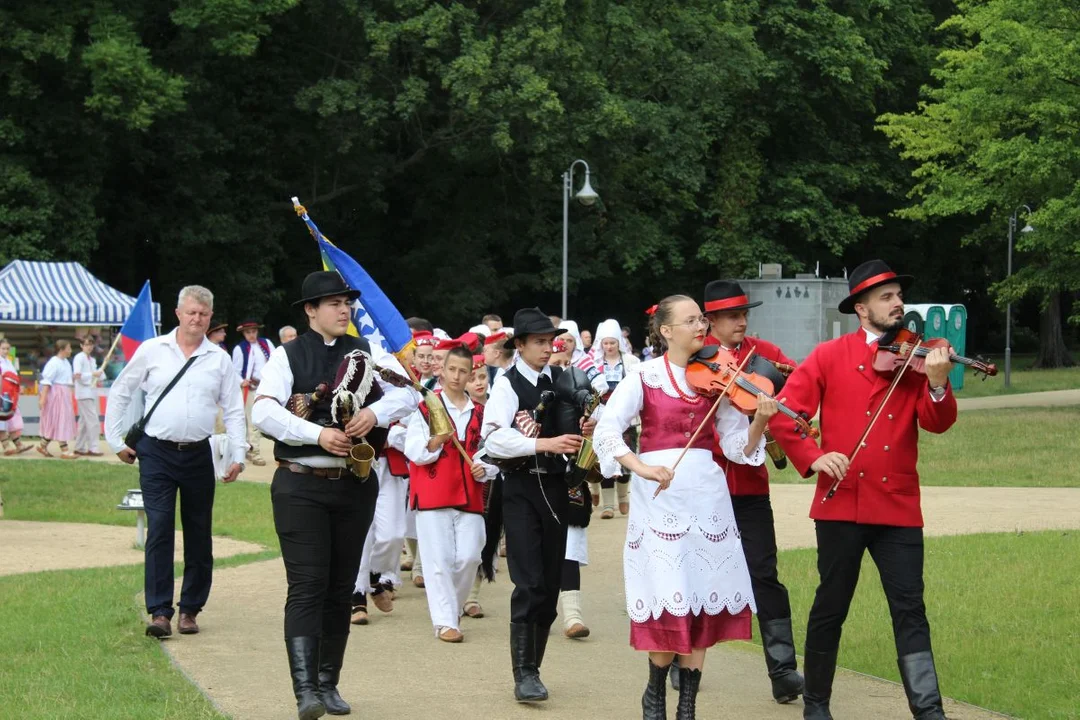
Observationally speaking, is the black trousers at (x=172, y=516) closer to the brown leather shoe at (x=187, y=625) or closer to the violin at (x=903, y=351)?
the brown leather shoe at (x=187, y=625)

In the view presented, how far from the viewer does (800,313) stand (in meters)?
36.6

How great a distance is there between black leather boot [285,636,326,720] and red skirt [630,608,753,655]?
55.4 inches

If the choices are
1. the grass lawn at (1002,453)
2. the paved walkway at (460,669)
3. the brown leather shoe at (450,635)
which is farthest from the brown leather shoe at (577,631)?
the grass lawn at (1002,453)

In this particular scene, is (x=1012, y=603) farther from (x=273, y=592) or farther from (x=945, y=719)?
(x=273, y=592)

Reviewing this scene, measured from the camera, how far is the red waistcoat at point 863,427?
6.26 meters

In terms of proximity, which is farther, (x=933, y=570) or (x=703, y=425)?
(x=933, y=570)

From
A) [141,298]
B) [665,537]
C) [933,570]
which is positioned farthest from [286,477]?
[141,298]

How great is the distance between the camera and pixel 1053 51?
2542cm

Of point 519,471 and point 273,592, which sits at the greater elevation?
point 519,471

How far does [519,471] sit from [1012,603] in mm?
3912

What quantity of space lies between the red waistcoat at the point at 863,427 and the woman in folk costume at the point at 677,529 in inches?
17.3

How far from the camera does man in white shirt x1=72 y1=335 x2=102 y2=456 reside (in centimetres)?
2147

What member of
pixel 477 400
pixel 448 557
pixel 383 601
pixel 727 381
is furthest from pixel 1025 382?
pixel 727 381

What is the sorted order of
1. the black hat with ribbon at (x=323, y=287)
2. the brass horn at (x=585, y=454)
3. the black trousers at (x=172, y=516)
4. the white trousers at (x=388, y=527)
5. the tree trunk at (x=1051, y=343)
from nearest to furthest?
the black hat with ribbon at (x=323, y=287)
the brass horn at (x=585, y=454)
the black trousers at (x=172, y=516)
the white trousers at (x=388, y=527)
the tree trunk at (x=1051, y=343)
